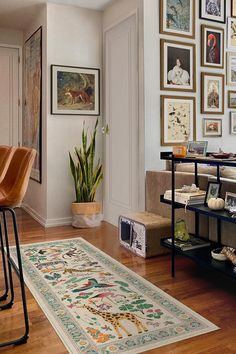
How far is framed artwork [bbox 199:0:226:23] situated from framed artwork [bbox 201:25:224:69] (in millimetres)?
113

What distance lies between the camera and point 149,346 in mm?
1785

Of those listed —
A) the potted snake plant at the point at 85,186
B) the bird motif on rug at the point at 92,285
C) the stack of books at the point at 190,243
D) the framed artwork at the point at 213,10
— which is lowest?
the bird motif on rug at the point at 92,285

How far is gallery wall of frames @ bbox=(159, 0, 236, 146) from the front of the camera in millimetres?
3811

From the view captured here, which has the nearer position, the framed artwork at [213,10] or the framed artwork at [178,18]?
the framed artwork at [178,18]

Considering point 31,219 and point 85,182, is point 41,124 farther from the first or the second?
point 31,219

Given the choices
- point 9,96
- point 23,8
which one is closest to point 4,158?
point 23,8

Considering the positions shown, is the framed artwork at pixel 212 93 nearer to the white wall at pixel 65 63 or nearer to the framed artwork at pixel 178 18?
the framed artwork at pixel 178 18

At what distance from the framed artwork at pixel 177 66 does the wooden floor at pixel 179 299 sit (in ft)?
5.76

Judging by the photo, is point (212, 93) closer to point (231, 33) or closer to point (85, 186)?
point (231, 33)

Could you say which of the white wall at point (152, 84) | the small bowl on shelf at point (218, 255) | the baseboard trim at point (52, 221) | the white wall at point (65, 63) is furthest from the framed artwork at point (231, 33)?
the baseboard trim at point (52, 221)

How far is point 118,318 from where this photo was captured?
6.79ft

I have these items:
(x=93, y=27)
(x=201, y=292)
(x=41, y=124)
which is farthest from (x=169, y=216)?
(x=93, y=27)

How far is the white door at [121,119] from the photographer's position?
3961 millimetres

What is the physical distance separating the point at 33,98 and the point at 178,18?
2218 millimetres
